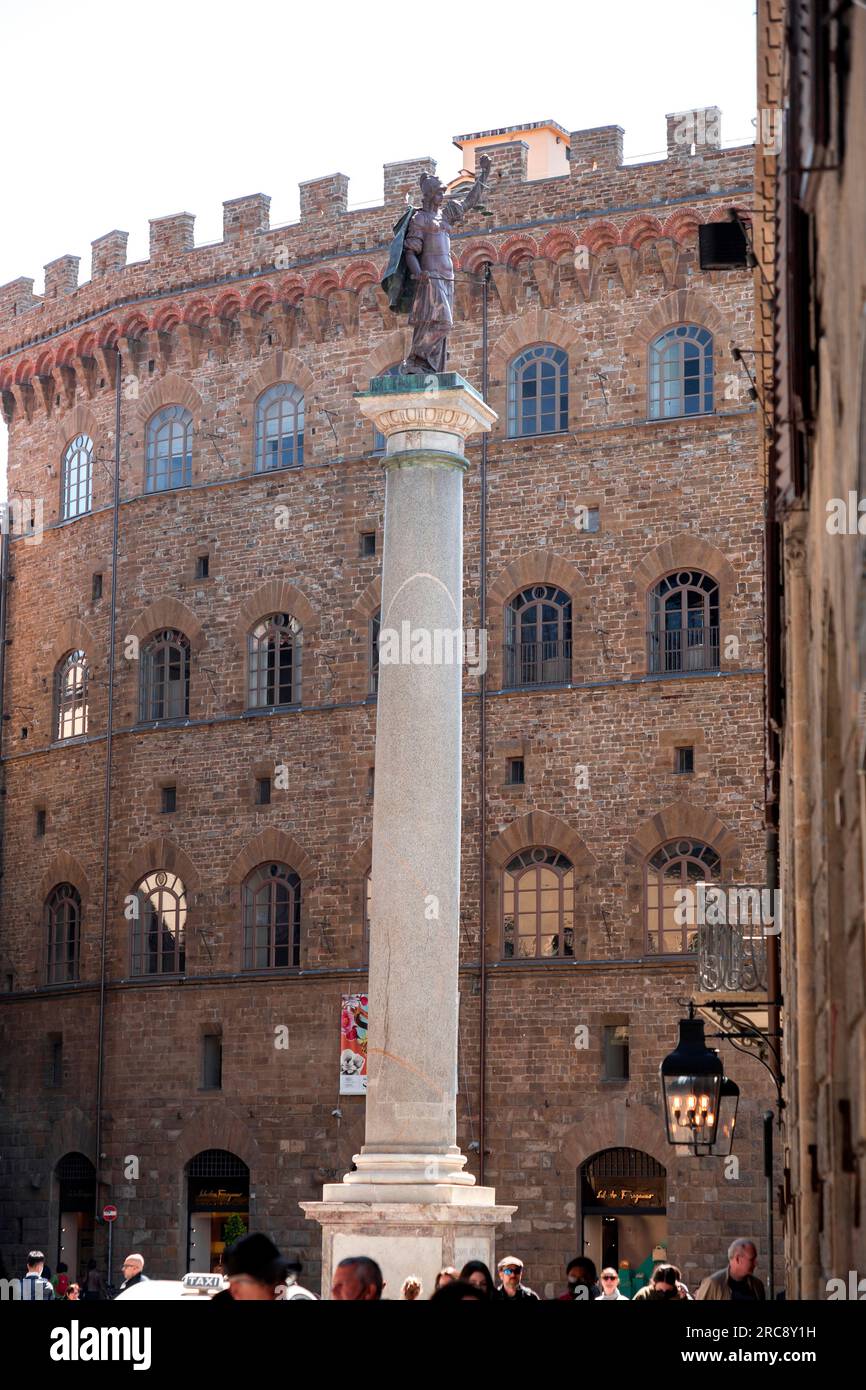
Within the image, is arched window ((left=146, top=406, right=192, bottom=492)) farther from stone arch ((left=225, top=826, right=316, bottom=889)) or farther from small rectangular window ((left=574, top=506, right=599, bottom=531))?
small rectangular window ((left=574, top=506, right=599, bottom=531))

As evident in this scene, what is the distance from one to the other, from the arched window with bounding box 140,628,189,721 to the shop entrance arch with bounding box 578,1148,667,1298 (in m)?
11.1

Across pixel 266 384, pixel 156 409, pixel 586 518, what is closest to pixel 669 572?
pixel 586 518

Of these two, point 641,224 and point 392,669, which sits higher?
point 641,224

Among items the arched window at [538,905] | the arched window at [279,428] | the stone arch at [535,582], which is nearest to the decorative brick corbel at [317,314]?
the arched window at [279,428]

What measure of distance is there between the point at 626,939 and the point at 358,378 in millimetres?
10791

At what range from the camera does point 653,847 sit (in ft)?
107

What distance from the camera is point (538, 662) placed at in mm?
34531

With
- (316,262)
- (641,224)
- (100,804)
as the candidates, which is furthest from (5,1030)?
(641,224)

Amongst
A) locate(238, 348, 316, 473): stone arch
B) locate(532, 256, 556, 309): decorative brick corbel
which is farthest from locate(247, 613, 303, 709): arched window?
locate(532, 256, 556, 309): decorative brick corbel

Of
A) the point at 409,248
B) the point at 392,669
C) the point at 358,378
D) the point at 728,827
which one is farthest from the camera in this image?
the point at 358,378

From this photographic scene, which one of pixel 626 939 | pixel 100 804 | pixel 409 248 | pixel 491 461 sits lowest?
pixel 626 939

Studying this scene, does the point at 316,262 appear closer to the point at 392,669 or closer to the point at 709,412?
the point at 709,412

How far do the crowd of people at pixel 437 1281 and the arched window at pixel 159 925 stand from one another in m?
15.4

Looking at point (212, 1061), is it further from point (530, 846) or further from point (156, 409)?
point (156, 409)
